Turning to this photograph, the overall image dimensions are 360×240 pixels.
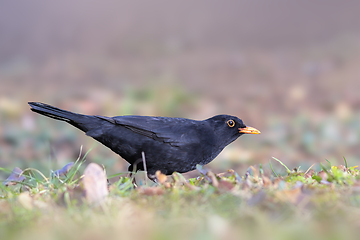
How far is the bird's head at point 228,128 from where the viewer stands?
13.1 feet

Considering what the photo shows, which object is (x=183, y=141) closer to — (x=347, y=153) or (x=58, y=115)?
(x=58, y=115)

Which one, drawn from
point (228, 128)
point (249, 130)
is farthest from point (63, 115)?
point (249, 130)

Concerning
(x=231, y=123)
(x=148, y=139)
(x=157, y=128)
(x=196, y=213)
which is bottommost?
(x=196, y=213)

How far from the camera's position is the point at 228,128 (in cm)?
402

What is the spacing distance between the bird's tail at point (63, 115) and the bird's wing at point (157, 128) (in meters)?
0.16

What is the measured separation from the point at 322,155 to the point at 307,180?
563cm

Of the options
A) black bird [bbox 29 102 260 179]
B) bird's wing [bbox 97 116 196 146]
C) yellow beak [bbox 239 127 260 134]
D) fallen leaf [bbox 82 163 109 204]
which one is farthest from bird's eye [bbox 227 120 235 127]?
fallen leaf [bbox 82 163 109 204]

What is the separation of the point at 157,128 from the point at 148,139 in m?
0.17

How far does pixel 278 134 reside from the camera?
28.4ft

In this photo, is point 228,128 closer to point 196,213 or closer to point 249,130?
point 249,130

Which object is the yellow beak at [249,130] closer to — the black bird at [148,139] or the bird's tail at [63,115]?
the black bird at [148,139]

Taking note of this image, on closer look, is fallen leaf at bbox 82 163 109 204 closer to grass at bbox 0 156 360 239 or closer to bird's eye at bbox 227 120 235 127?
grass at bbox 0 156 360 239

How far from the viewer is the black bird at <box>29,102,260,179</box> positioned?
3576mm

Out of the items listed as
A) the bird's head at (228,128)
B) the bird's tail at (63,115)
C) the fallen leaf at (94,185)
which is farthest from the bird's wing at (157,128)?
the fallen leaf at (94,185)
